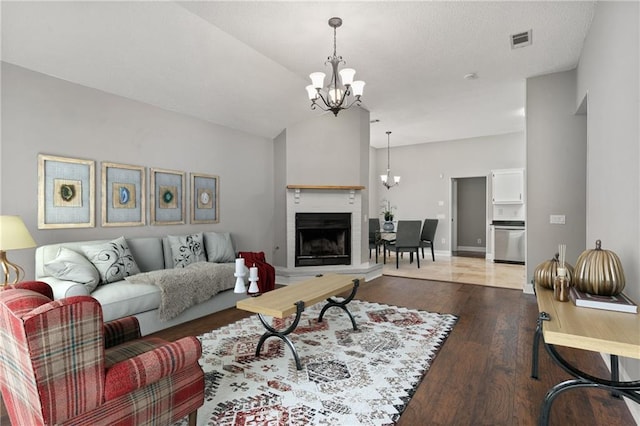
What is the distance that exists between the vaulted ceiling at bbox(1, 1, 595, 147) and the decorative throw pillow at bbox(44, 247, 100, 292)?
1780mm

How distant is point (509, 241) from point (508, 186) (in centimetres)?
128

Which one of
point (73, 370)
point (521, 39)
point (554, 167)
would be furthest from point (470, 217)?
point (73, 370)

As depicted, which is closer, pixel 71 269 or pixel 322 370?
pixel 322 370

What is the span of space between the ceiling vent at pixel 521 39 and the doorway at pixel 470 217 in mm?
6060

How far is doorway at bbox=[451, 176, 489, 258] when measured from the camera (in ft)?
31.1

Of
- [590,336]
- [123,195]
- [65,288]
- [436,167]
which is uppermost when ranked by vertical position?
[436,167]

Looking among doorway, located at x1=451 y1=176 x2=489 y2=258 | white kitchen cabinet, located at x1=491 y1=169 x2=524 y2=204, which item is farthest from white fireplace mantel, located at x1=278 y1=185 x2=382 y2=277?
doorway, located at x1=451 y1=176 x2=489 y2=258

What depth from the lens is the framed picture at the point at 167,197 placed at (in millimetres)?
4098

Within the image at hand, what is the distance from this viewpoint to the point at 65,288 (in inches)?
106

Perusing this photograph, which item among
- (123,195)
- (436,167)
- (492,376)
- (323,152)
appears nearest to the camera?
(492,376)

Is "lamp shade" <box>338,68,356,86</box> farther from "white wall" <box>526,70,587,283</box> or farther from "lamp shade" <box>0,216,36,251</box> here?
"white wall" <box>526,70,587,283</box>

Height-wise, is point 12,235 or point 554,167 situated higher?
point 554,167

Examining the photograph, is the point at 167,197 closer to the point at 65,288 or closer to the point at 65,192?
the point at 65,192

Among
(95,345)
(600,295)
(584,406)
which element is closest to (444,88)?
(600,295)
